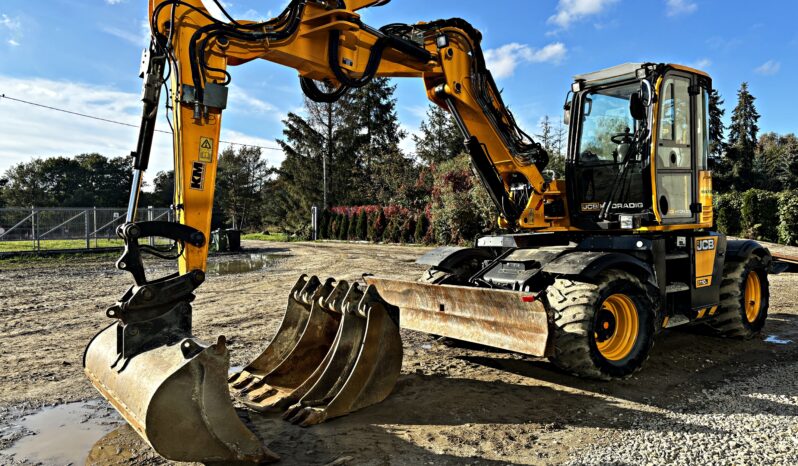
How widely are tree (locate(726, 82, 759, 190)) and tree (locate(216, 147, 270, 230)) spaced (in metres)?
38.6

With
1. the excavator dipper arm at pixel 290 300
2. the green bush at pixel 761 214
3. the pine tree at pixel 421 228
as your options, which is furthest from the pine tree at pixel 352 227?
the excavator dipper arm at pixel 290 300

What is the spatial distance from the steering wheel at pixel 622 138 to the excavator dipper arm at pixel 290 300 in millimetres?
1274

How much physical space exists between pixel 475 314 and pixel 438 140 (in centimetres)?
3355

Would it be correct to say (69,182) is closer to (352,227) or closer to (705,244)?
(352,227)

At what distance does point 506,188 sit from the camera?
6539 mm

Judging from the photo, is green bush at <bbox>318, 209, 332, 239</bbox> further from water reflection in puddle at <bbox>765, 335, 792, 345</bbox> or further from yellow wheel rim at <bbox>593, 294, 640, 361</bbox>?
yellow wheel rim at <bbox>593, 294, 640, 361</bbox>

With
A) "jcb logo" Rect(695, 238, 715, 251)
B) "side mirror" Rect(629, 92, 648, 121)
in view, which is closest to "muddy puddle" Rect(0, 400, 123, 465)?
"side mirror" Rect(629, 92, 648, 121)

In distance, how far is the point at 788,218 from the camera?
17641mm

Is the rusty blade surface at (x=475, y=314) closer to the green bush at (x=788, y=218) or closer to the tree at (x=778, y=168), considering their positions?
the green bush at (x=788, y=218)

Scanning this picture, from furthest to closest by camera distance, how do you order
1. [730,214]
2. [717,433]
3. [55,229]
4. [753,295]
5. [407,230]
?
[407,230]
[55,229]
[730,214]
[753,295]
[717,433]

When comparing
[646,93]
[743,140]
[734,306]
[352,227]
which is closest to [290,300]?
[646,93]

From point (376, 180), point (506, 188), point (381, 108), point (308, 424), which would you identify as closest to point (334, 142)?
point (381, 108)

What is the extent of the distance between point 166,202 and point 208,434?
187 ft

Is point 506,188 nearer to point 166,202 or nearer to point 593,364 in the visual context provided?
point 593,364
